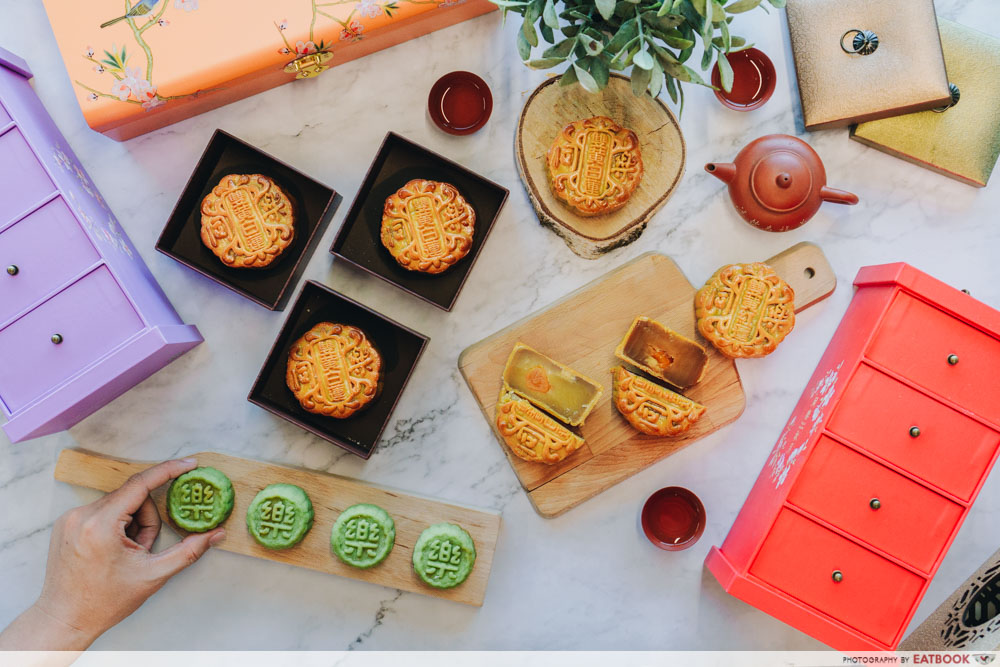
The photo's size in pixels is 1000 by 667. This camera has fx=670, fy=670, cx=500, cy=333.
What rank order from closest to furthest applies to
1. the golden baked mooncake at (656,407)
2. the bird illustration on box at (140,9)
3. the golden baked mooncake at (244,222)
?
the bird illustration on box at (140,9)
the golden baked mooncake at (244,222)
the golden baked mooncake at (656,407)

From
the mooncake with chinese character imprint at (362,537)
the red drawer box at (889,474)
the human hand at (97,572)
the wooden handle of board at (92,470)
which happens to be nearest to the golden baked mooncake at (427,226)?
the mooncake with chinese character imprint at (362,537)

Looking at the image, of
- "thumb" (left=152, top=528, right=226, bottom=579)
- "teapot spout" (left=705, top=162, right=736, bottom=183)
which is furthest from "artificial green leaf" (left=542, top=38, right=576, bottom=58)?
"thumb" (left=152, top=528, right=226, bottom=579)

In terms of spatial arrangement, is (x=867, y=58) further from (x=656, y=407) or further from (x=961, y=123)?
(x=656, y=407)

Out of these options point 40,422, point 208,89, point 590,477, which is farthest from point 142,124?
point 590,477

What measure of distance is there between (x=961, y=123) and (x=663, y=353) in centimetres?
158

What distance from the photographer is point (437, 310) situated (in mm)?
2836

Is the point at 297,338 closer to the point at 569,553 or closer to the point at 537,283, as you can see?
the point at 537,283

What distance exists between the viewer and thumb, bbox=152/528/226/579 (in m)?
2.57

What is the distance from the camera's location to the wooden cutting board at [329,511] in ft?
8.87

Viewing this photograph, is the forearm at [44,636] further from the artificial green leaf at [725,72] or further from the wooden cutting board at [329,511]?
the artificial green leaf at [725,72]

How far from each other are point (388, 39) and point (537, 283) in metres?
1.17

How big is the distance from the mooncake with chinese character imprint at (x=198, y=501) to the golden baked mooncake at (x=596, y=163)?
1799 mm

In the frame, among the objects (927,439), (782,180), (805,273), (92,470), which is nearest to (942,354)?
→ (927,439)

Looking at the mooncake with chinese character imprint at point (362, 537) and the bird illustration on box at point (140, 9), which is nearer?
the bird illustration on box at point (140, 9)
